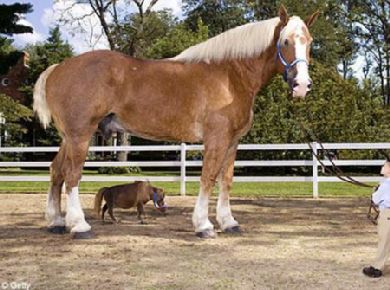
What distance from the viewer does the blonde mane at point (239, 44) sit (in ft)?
19.9

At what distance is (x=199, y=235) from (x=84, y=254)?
1.46 meters

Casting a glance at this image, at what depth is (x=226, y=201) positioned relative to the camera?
639 cm

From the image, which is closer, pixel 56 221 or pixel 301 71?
pixel 301 71

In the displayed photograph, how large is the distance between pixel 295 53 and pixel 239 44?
0.87 meters

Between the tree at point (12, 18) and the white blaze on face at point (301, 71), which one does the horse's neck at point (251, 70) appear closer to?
the white blaze on face at point (301, 71)

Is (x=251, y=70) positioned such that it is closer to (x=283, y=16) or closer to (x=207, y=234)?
(x=283, y=16)

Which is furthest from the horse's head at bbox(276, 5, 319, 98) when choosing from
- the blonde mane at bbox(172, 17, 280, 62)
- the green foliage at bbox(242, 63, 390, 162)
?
the green foliage at bbox(242, 63, 390, 162)

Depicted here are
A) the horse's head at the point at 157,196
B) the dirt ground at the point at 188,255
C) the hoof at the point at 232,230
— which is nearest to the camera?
the dirt ground at the point at 188,255

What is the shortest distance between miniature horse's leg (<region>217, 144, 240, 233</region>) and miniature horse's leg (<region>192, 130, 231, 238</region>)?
42 cm

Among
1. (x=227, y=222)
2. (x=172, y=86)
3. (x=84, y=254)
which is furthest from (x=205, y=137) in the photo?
(x=84, y=254)

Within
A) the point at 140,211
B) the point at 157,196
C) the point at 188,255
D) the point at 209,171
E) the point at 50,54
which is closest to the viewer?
the point at 188,255

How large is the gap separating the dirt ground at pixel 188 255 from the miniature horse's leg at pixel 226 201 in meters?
0.22

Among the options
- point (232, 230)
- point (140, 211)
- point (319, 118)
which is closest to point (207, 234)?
point (232, 230)

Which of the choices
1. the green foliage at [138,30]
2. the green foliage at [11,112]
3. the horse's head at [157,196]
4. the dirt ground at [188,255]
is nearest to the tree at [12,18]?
the green foliage at [11,112]
